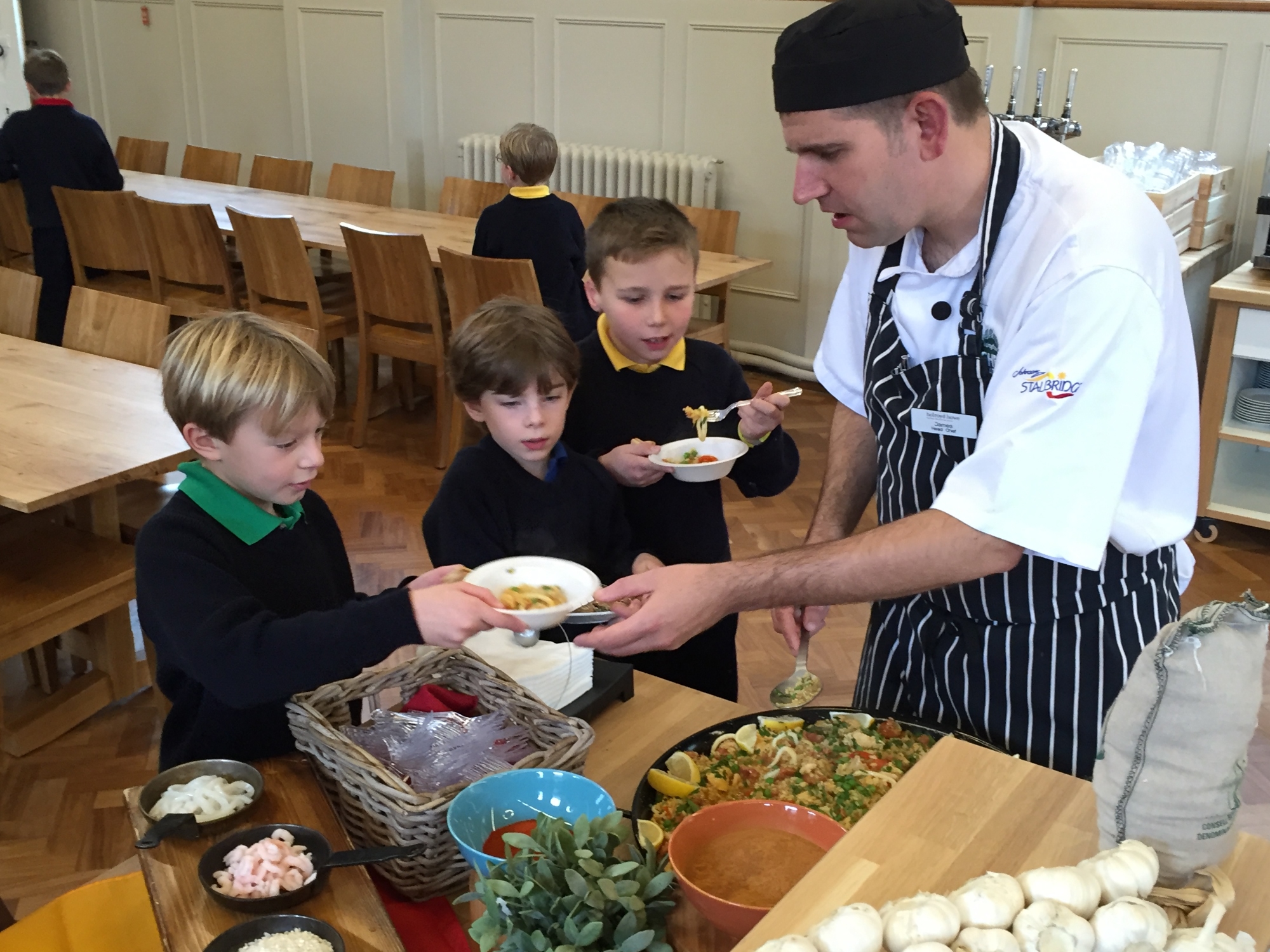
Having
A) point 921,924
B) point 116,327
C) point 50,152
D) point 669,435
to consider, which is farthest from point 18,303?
point 921,924

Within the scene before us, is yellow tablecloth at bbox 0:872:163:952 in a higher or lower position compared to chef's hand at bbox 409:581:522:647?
lower

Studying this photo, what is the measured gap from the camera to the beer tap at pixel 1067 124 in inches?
155

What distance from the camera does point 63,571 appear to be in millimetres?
2707

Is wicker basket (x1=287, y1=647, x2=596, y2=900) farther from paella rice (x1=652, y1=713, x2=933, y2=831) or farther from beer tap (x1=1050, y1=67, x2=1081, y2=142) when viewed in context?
beer tap (x1=1050, y1=67, x2=1081, y2=142)

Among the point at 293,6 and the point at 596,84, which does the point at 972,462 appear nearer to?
the point at 596,84

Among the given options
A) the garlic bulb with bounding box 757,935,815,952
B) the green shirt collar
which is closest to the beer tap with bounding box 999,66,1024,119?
the green shirt collar

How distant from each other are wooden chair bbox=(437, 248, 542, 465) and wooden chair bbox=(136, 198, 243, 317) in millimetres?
1271

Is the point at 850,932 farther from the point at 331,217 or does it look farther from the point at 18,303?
the point at 331,217

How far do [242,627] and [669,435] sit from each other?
1.00 m

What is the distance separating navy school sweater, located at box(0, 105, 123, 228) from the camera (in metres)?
5.39

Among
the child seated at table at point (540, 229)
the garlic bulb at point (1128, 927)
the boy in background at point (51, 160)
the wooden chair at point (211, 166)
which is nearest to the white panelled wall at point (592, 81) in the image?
the wooden chair at point (211, 166)

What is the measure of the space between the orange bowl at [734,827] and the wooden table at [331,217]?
323cm

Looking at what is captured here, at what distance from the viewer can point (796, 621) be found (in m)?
1.68

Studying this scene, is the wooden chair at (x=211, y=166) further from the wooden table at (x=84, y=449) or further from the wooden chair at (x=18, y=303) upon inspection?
the wooden table at (x=84, y=449)
